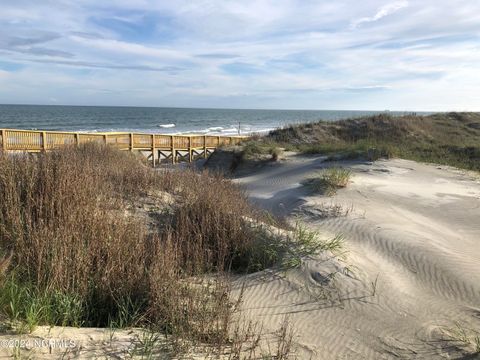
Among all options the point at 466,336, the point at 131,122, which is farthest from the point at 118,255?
the point at 131,122

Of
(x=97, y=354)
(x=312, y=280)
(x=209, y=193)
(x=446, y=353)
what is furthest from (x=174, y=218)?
(x=446, y=353)

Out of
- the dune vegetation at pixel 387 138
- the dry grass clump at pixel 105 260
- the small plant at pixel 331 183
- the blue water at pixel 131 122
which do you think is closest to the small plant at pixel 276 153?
the dune vegetation at pixel 387 138

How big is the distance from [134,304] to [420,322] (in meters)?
3.12

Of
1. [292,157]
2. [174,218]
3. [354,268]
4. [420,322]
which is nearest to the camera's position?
[420,322]

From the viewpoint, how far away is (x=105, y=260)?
4578 millimetres

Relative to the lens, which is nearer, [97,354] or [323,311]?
[97,354]

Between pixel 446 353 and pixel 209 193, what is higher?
pixel 209 193

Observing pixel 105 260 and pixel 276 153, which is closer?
pixel 105 260

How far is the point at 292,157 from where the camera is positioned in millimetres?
18844

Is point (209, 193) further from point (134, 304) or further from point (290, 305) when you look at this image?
point (134, 304)

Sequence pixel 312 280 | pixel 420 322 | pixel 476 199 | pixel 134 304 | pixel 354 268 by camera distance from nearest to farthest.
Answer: pixel 134 304
pixel 420 322
pixel 312 280
pixel 354 268
pixel 476 199

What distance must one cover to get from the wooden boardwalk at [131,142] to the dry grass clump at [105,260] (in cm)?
1149

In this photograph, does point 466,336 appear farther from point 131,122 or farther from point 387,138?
point 131,122

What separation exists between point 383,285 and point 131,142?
19910 millimetres
